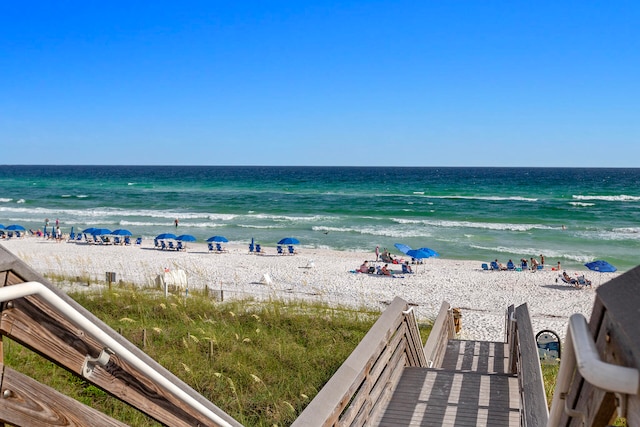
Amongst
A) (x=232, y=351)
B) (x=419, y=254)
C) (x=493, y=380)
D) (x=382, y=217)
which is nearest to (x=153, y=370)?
(x=493, y=380)

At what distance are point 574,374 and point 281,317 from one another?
25.3 ft

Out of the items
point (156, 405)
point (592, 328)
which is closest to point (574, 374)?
point (592, 328)

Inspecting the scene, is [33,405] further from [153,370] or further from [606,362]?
[606,362]

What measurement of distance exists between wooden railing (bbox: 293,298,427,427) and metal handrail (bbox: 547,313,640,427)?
1682 mm

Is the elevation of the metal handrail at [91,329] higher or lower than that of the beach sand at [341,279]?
higher

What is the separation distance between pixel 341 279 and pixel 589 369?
20.1m

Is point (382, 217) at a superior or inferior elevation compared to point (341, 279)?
superior

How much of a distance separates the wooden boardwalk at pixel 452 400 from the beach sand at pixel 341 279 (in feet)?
26.4

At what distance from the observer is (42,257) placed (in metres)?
22.7

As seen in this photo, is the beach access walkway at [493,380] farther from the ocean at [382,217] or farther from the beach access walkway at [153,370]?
the ocean at [382,217]

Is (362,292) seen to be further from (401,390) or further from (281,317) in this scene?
(401,390)

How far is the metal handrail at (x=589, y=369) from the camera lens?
806 millimetres

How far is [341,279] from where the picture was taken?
2078 cm

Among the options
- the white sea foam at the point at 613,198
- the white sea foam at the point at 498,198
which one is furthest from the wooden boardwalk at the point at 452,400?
the white sea foam at the point at 613,198
